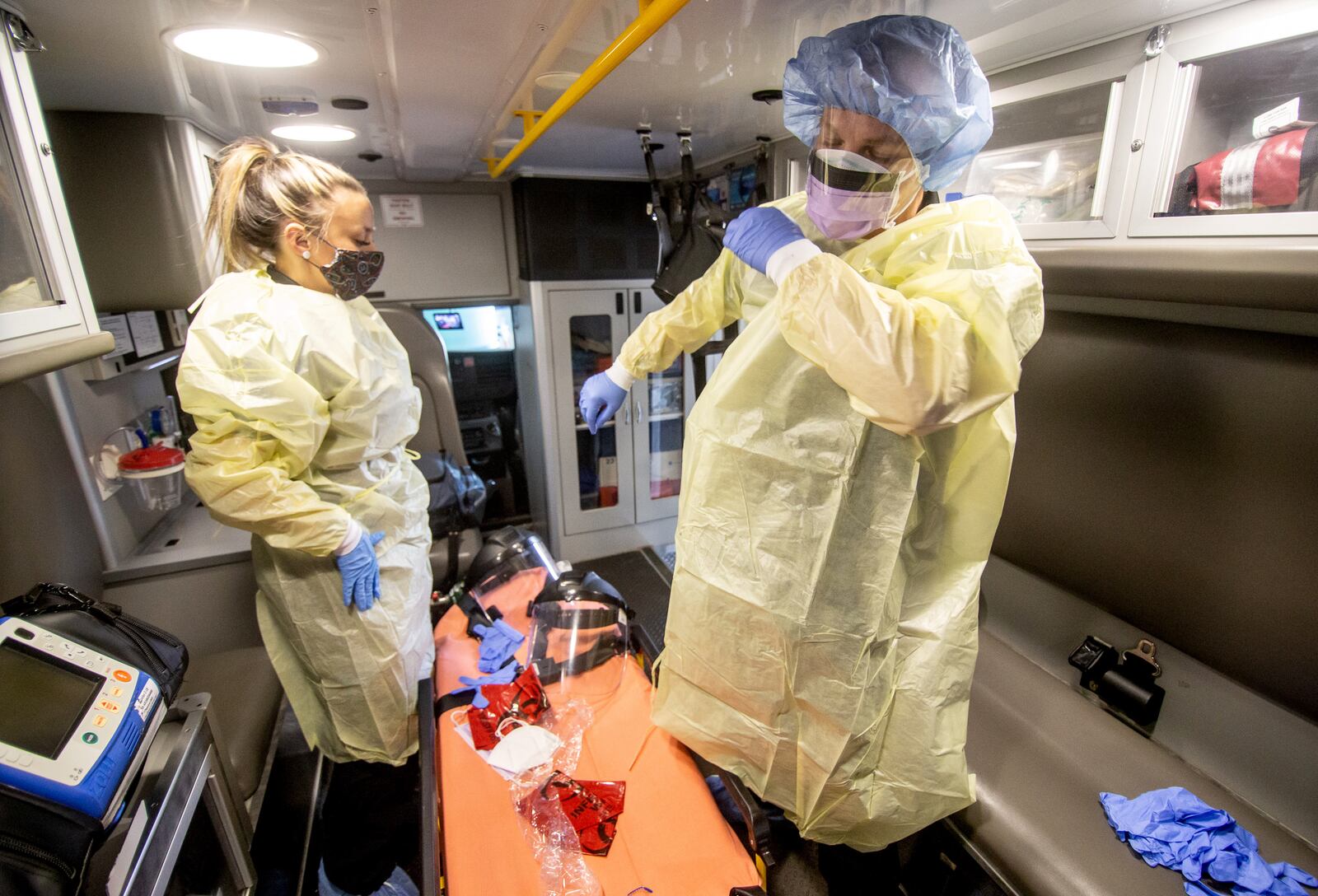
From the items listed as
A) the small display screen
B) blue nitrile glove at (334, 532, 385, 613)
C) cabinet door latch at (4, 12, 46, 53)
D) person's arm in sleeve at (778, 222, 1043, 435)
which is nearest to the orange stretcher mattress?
blue nitrile glove at (334, 532, 385, 613)

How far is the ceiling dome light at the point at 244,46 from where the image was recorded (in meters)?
1.08

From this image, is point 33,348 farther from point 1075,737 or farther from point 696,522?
point 1075,737

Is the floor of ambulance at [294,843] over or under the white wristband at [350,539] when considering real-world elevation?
under

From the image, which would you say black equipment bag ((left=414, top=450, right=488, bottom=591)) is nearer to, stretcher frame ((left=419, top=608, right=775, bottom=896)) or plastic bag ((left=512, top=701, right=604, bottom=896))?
stretcher frame ((left=419, top=608, right=775, bottom=896))

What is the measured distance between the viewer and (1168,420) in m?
1.34

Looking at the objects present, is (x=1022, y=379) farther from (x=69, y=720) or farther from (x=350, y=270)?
(x=69, y=720)

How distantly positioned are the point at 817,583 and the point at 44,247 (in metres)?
1.77

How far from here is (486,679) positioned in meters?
1.70

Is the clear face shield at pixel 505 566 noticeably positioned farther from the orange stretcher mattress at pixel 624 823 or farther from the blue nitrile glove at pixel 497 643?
the orange stretcher mattress at pixel 624 823

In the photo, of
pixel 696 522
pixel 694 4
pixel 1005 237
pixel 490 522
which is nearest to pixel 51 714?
pixel 696 522

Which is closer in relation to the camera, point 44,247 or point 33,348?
point 33,348

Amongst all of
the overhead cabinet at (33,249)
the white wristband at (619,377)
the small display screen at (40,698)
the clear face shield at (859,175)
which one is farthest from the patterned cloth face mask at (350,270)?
the clear face shield at (859,175)

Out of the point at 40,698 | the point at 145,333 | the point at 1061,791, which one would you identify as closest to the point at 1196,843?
the point at 1061,791

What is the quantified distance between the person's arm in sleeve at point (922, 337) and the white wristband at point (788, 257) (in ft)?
0.19
